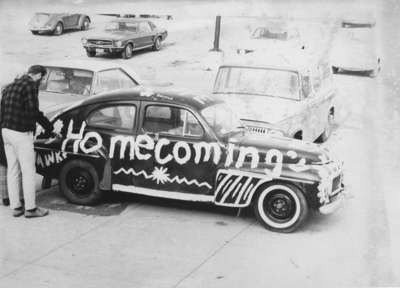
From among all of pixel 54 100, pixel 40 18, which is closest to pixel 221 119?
pixel 40 18

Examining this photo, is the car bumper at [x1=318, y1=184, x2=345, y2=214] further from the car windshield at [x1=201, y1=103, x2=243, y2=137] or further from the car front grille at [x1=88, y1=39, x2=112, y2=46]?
the car front grille at [x1=88, y1=39, x2=112, y2=46]

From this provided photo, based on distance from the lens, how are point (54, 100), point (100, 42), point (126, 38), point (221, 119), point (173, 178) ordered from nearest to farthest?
point (173, 178) → point (221, 119) → point (54, 100) → point (100, 42) → point (126, 38)

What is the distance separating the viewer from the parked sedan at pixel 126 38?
14.6 meters

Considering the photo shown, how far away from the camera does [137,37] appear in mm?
17438

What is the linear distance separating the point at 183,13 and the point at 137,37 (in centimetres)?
1151

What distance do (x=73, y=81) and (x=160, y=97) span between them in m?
2.79

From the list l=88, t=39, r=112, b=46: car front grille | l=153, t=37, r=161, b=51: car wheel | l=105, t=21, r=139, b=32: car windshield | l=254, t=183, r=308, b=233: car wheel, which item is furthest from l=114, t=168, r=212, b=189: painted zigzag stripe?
l=153, t=37, r=161, b=51: car wheel

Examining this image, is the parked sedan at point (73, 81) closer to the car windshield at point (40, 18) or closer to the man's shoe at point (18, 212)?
the car windshield at point (40, 18)

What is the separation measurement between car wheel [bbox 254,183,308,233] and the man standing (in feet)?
7.46

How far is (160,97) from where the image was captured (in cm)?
659

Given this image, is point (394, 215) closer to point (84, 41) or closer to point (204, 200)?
point (204, 200)

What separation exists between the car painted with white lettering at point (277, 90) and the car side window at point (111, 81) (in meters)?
1.51

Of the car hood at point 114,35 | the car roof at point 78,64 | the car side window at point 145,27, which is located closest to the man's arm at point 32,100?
the car roof at point 78,64

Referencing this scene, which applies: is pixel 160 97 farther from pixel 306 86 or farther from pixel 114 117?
pixel 306 86
